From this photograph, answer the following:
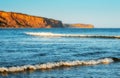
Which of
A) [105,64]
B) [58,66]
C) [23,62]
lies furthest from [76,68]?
[23,62]

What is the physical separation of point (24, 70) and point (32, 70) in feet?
1.56

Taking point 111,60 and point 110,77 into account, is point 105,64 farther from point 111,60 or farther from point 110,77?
point 110,77

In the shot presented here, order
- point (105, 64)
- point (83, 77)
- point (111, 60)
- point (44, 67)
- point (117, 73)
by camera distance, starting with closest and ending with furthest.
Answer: point (83, 77) → point (117, 73) → point (44, 67) → point (105, 64) → point (111, 60)

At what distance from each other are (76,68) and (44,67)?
203 centimetres

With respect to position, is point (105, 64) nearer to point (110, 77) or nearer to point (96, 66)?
point (96, 66)

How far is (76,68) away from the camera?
21125mm

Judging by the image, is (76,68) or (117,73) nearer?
(117,73)

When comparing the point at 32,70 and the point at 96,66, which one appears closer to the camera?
the point at 32,70

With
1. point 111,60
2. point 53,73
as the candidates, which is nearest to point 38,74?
point 53,73

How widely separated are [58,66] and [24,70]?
2823 millimetres

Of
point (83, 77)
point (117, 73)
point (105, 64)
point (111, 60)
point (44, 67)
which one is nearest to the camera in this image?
point (83, 77)

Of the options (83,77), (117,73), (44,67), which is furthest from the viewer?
(44,67)

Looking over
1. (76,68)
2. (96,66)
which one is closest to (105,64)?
(96,66)

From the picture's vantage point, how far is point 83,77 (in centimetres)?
1773
